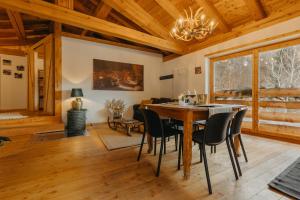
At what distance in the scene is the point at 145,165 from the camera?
2121 millimetres

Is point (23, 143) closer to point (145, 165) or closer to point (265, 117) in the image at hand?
point (145, 165)

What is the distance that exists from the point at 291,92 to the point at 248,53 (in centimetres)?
127

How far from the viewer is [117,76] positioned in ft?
17.6

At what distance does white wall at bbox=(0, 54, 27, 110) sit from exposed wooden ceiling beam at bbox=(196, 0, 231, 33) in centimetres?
704

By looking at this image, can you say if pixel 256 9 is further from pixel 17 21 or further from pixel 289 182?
pixel 17 21

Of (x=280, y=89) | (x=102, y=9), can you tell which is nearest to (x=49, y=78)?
(x=102, y=9)

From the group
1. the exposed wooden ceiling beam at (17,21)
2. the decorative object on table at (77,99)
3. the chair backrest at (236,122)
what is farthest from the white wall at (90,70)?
the chair backrest at (236,122)

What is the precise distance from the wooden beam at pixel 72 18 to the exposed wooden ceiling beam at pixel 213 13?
1.48 m

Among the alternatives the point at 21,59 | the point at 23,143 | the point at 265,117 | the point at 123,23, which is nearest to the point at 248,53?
the point at 265,117

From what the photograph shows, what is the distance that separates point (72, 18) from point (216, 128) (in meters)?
3.53

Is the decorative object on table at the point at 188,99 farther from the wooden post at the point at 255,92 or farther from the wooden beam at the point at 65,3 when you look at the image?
the wooden beam at the point at 65,3

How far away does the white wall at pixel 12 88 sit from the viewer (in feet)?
19.4

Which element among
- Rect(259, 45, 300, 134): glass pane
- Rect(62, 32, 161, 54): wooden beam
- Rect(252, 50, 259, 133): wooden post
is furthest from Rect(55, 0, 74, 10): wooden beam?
Rect(259, 45, 300, 134): glass pane

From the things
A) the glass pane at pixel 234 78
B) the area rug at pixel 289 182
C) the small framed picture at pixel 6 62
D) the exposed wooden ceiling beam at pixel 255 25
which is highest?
the exposed wooden ceiling beam at pixel 255 25
